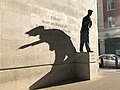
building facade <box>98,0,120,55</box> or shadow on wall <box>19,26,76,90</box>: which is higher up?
building facade <box>98,0,120,55</box>

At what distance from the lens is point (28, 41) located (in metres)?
9.33

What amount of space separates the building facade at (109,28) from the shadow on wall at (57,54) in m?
20.6

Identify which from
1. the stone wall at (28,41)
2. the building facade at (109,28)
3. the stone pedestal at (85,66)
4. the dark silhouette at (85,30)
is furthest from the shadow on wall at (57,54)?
the building facade at (109,28)

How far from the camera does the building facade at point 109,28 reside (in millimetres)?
32250

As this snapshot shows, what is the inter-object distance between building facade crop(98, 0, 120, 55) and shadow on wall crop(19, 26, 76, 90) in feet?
67.6

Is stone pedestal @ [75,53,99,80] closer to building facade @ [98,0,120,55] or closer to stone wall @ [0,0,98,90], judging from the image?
stone wall @ [0,0,98,90]

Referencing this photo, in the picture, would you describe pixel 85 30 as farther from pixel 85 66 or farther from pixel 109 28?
pixel 109 28

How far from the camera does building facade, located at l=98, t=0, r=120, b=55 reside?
106ft

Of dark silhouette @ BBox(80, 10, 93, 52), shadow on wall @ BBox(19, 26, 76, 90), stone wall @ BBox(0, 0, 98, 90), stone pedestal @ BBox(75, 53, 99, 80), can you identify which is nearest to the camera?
stone wall @ BBox(0, 0, 98, 90)

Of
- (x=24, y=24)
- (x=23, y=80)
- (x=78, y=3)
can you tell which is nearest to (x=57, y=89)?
(x=23, y=80)

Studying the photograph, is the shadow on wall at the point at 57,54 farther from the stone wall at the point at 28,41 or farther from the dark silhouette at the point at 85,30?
the dark silhouette at the point at 85,30

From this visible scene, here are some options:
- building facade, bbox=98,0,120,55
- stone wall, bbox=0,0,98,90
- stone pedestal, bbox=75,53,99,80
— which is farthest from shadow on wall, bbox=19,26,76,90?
building facade, bbox=98,0,120,55

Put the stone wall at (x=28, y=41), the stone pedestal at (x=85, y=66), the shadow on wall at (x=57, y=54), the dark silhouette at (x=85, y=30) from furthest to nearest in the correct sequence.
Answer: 1. the dark silhouette at (x=85, y=30)
2. the stone pedestal at (x=85, y=66)
3. the shadow on wall at (x=57, y=54)
4. the stone wall at (x=28, y=41)

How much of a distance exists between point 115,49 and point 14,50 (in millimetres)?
25540
